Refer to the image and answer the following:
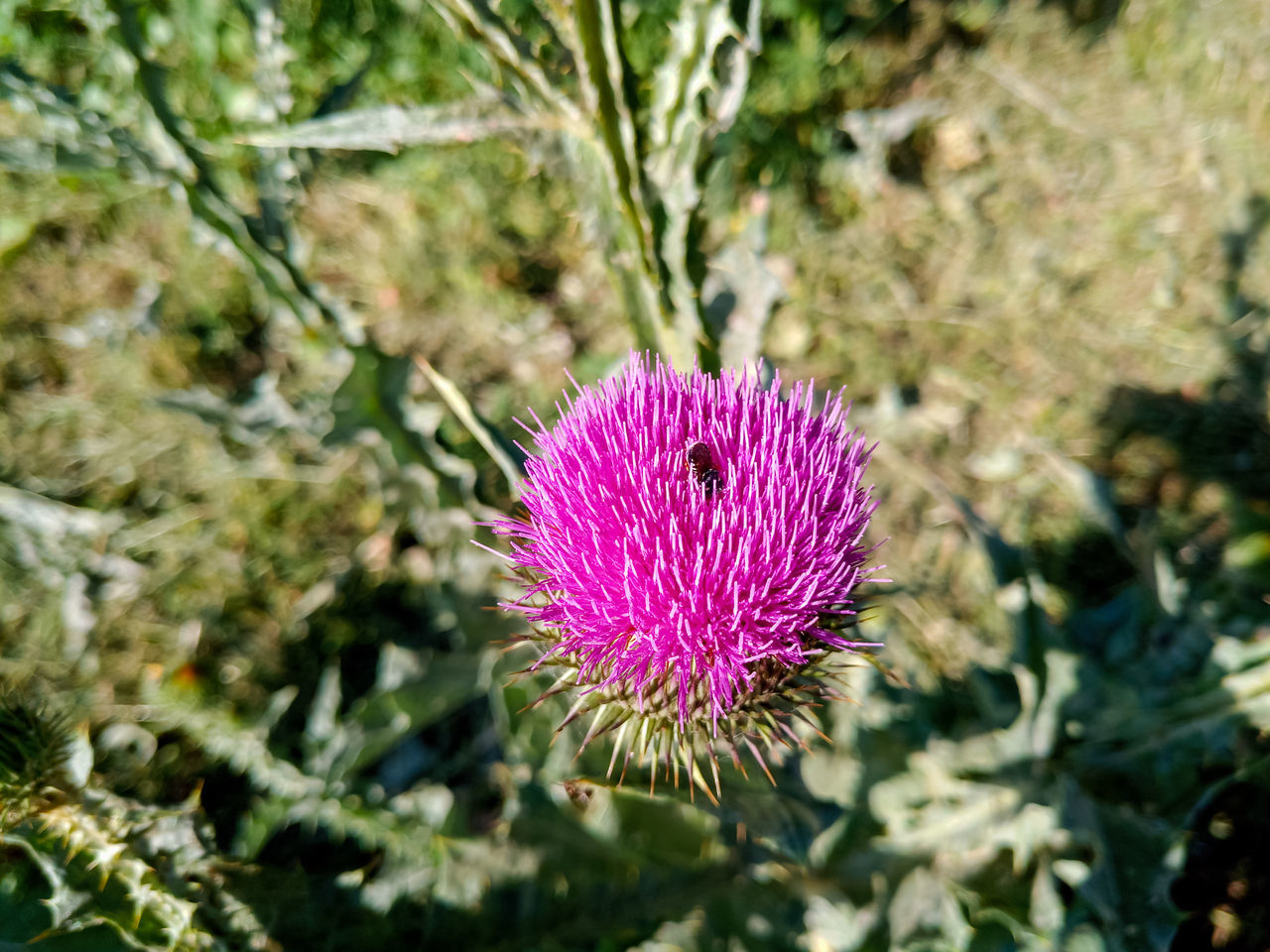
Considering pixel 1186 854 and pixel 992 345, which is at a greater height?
pixel 992 345

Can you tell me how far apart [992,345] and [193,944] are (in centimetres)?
403

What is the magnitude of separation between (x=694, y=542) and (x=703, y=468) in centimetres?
18

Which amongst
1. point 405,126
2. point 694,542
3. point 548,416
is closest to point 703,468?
point 694,542

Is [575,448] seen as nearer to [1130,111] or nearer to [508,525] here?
[508,525]

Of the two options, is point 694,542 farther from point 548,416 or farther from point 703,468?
point 548,416

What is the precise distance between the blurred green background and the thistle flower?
0.35m

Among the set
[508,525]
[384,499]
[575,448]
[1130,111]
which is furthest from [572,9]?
[1130,111]

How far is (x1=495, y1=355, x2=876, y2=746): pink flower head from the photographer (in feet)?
5.73

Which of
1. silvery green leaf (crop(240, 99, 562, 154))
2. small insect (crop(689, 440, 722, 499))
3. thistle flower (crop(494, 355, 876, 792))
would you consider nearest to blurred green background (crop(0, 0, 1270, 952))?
silvery green leaf (crop(240, 99, 562, 154))

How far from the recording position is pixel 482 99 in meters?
2.06

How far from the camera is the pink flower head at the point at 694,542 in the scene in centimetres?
175

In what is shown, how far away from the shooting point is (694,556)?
5.76 feet

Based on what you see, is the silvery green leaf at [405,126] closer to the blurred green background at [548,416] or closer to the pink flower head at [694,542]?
the blurred green background at [548,416]

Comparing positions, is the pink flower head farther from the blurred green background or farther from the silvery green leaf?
the silvery green leaf
